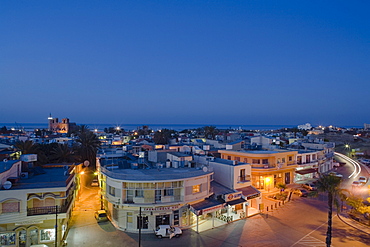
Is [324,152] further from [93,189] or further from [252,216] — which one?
[93,189]

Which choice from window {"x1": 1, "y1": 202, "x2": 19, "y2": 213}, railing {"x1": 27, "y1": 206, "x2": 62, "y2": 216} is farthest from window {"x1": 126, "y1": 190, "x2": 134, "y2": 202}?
window {"x1": 1, "y1": 202, "x2": 19, "y2": 213}

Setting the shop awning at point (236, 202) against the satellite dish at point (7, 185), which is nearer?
the satellite dish at point (7, 185)

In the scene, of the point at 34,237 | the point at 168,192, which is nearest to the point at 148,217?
the point at 168,192

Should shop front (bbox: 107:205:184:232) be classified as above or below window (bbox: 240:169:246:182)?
below

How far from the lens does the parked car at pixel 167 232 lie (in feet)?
67.5

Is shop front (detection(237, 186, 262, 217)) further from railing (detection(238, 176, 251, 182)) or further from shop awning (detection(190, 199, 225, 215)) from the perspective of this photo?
shop awning (detection(190, 199, 225, 215))

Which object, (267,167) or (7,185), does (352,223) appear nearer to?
(267,167)

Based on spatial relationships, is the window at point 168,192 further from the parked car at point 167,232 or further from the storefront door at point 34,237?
the storefront door at point 34,237

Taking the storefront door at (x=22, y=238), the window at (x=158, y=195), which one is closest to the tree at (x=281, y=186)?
the window at (x=158, y=195)

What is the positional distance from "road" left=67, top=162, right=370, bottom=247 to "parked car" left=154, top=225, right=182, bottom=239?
0.44 meters

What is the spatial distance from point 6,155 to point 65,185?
746 inches

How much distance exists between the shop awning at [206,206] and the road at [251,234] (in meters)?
1.96

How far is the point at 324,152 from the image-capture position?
48.8 meters

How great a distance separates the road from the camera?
1958 centimetres
